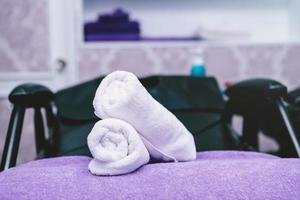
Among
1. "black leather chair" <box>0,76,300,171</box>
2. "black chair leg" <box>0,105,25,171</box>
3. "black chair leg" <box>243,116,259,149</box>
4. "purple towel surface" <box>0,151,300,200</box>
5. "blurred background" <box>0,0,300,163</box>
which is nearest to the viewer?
"purple towel surface" <box>0,151,300,200</box>

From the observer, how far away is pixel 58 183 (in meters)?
0.43

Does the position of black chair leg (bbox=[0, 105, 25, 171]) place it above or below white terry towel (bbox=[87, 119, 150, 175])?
below

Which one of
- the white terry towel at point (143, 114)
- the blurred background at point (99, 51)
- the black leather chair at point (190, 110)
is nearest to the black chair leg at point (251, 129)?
the black leather chair at point (190, 110)

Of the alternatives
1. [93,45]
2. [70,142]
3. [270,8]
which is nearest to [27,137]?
[93,45]

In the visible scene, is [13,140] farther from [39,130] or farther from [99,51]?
[99,51]

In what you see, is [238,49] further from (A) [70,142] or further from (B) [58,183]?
(B) [58,183]

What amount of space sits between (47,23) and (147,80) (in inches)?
25.3

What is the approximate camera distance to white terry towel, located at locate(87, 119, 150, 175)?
1.57 ft

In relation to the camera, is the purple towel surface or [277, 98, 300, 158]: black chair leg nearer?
the purple towel surface

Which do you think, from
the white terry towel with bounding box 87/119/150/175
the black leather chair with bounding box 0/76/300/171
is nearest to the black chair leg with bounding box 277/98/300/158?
the black leather chair with bounding box 0/76/300/171

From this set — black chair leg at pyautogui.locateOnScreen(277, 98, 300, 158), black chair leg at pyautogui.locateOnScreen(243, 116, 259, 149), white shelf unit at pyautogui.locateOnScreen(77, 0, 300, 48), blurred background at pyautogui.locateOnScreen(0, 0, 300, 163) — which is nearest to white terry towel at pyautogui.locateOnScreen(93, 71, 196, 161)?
black chair leg at pyautogui.locateOnScreen(277, 98, 300, 158)

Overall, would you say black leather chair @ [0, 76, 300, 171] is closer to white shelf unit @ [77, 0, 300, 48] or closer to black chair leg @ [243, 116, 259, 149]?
black chair leg @ [243, 116, 259, 149]

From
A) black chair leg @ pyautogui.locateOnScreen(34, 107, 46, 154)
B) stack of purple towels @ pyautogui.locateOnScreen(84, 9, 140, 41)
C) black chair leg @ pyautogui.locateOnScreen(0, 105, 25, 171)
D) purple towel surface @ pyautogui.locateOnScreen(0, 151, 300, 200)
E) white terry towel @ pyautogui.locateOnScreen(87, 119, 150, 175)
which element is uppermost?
stack of purple towels @ pyautogui.locateOnScreen(84, 9, 140, 41)

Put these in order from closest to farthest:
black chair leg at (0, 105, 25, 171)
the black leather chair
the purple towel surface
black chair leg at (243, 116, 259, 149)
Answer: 1. the purple towel surface
2. black chair leg at (0, 105, 25, 171)
3. the black leather chair
4. black chair leg at (243, 116, 259, 149)
